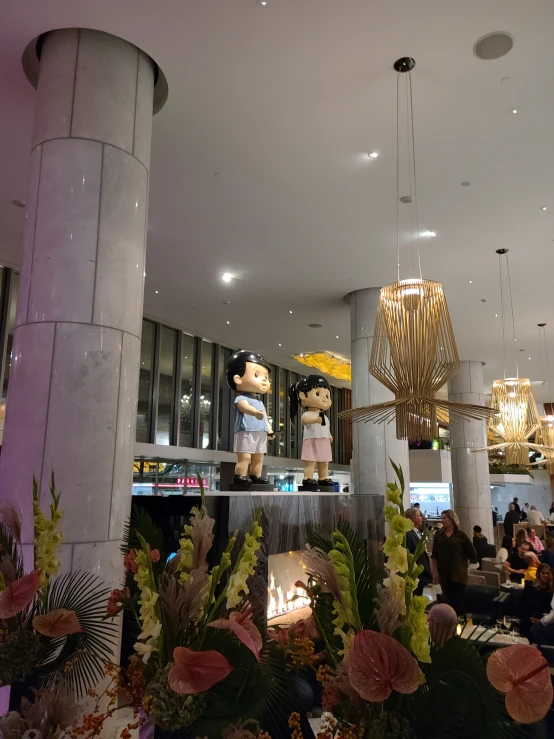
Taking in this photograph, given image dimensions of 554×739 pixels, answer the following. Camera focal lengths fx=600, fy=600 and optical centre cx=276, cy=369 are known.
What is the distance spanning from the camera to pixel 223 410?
14141 mm

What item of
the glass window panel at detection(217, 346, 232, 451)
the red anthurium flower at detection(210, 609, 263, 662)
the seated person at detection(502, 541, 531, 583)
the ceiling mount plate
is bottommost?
the seated person at detection(502, 541, 531, 583)

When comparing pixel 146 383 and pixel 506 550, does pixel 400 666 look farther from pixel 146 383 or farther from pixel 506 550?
pixel 146 383

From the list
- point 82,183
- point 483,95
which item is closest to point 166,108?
point 82,183

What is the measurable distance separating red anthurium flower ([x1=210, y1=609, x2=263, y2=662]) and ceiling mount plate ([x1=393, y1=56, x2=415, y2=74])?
444cm

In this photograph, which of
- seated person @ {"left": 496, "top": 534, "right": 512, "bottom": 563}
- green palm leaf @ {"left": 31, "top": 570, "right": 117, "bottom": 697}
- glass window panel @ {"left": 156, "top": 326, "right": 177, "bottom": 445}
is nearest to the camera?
green palm leaf @ {"left": 31, "top": 570, "right": 117, "bottom": 697}

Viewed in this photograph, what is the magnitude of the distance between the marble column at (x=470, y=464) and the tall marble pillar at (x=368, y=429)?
599cm

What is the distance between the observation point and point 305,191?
6.58m

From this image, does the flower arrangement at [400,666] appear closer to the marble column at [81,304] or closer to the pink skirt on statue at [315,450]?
the marble column at [81,304]

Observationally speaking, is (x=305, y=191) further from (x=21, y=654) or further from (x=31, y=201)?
(x=21, y=654)

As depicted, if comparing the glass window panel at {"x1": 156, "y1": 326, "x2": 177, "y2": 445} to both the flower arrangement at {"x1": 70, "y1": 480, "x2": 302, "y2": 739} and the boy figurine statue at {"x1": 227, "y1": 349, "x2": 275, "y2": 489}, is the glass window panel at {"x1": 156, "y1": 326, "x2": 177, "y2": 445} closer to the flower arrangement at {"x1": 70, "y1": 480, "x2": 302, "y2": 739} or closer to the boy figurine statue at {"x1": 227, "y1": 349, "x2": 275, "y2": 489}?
the boy figurine statue at {"x1": 227, "y1": 349, "x2": 275, "y2": 489}

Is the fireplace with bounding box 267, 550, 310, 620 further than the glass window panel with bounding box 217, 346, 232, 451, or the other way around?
the glass window panel with bounding box 217, 346, 232, 451

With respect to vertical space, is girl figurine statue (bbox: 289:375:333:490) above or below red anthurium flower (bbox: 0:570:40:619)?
above

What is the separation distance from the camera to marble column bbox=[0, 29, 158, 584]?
135 inches

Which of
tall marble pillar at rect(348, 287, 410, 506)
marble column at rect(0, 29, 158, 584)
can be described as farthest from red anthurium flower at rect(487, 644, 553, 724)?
tall marble pillar at rect(348, 287, 410, 506)
